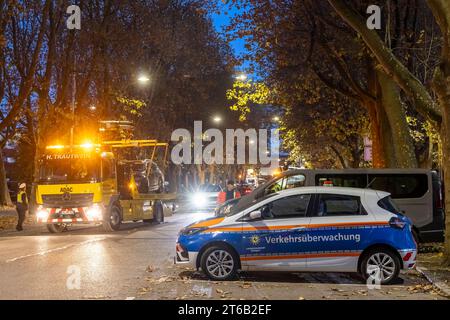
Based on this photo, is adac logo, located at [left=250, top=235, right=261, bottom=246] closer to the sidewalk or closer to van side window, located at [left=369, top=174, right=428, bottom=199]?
the sidewalk

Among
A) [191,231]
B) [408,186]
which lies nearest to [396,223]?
[191,231]

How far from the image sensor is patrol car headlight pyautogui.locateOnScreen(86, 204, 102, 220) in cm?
2078

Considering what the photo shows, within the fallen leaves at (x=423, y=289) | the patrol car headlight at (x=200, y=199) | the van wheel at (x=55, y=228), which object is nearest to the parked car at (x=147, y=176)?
the van wheel at (x=55, y=228)

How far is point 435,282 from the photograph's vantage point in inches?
397

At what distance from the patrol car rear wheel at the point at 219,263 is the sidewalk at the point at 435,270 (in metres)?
3.35

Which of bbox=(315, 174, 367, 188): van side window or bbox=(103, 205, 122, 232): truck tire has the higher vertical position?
bbox=(315, 174, 367, 188): van side window

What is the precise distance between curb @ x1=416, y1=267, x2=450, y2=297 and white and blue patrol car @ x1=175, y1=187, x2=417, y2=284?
0.43 meters

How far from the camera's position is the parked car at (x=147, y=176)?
79.5 ft

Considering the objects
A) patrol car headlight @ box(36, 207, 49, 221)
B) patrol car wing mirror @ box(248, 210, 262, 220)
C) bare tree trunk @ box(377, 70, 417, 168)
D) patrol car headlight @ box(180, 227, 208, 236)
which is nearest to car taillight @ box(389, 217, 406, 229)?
patrol car wing mirror @ box(248, 210, 262, 220)

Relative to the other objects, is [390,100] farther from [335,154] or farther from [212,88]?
[212,88]

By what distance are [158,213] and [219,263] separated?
15.9 metres

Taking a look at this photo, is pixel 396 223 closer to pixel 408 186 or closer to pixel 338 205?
pixel 338 205

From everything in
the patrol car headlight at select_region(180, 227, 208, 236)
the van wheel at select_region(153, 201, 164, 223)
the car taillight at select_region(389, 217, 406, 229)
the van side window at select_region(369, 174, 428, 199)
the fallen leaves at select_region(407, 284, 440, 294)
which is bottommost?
the fallen leaves at select_region(407, 284, 440, 294)
